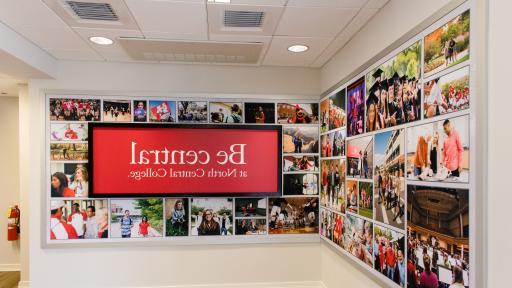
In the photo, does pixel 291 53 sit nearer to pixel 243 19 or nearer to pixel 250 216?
pixel 243 19

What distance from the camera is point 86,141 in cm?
382

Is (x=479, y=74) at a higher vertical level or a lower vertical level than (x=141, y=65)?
lower

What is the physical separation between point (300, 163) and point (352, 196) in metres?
1.11

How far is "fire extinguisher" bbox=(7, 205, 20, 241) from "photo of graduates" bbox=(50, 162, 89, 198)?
6.51ft

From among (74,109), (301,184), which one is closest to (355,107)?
(301,184)

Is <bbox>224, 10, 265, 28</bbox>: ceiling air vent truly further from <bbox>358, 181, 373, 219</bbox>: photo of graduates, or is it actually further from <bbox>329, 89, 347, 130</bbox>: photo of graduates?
<bbox>358, 181, 373, 219</bbox>: photo of graduates

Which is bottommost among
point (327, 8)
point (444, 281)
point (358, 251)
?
point (358, 251)

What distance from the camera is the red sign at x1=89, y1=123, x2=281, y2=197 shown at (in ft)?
12.4

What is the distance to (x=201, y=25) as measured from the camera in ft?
9.40

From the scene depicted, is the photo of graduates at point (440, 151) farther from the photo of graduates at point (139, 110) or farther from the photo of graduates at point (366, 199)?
the photo of graduates at point (139, 110)

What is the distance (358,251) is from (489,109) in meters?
1.75

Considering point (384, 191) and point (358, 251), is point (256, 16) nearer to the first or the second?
point (384, 191)

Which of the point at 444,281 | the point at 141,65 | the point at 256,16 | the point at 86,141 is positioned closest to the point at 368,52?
the point at 256,16

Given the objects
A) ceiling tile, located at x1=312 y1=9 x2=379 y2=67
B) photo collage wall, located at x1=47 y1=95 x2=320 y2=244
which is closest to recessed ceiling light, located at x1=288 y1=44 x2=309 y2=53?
ceiling tile, located at x1=312 y1=9 x2=379 y2=67
